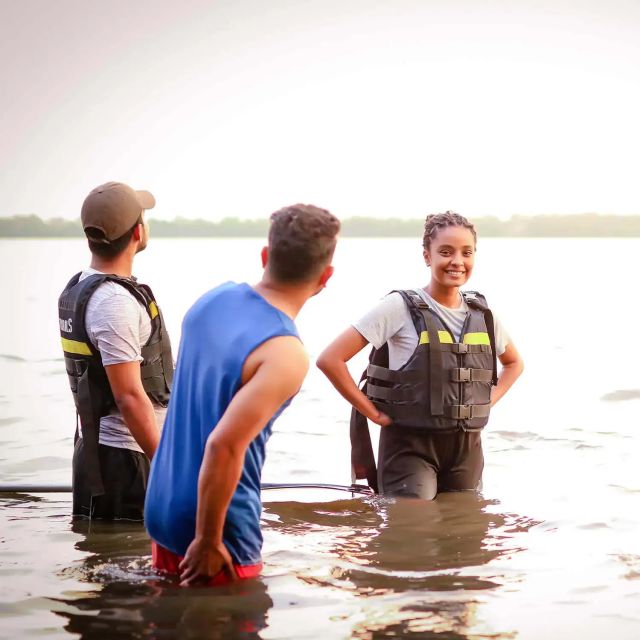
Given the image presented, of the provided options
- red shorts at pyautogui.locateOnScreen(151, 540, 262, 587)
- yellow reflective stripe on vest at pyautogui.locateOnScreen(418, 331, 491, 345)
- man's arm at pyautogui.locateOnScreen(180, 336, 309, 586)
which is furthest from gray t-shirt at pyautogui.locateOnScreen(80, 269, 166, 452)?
yellow reflective stripe on vest at pyautogui.locateOnScreen(418, 331, 491, 345)

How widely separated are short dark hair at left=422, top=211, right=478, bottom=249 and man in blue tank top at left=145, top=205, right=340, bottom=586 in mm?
1919

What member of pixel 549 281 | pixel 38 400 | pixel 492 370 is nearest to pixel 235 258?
pixel 549 281

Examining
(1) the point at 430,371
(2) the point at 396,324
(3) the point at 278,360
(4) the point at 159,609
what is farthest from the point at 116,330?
(1) the point at 430,371

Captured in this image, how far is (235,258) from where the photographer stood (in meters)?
34.9

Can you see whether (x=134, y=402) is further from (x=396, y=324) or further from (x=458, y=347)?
(x=458, y=347)

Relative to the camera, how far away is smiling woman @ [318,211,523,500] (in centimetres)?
467

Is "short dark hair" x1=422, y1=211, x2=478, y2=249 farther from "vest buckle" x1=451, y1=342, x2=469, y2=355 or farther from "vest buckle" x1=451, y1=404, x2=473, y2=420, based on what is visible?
"vest buckle" x1=451, y1=404, x2=473, y2=420

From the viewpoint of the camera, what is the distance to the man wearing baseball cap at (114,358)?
3795 millimetres

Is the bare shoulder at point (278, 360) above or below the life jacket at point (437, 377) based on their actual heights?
above

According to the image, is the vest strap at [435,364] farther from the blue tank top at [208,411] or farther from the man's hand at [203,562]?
the man's hand at [203,562]

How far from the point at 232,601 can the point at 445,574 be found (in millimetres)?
1088

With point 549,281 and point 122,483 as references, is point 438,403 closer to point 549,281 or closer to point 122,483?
point 122,483

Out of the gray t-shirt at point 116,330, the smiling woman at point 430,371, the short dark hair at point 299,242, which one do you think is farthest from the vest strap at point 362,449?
the short dark hair at point 299,242

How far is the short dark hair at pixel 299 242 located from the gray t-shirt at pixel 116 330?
1115 millimetres
